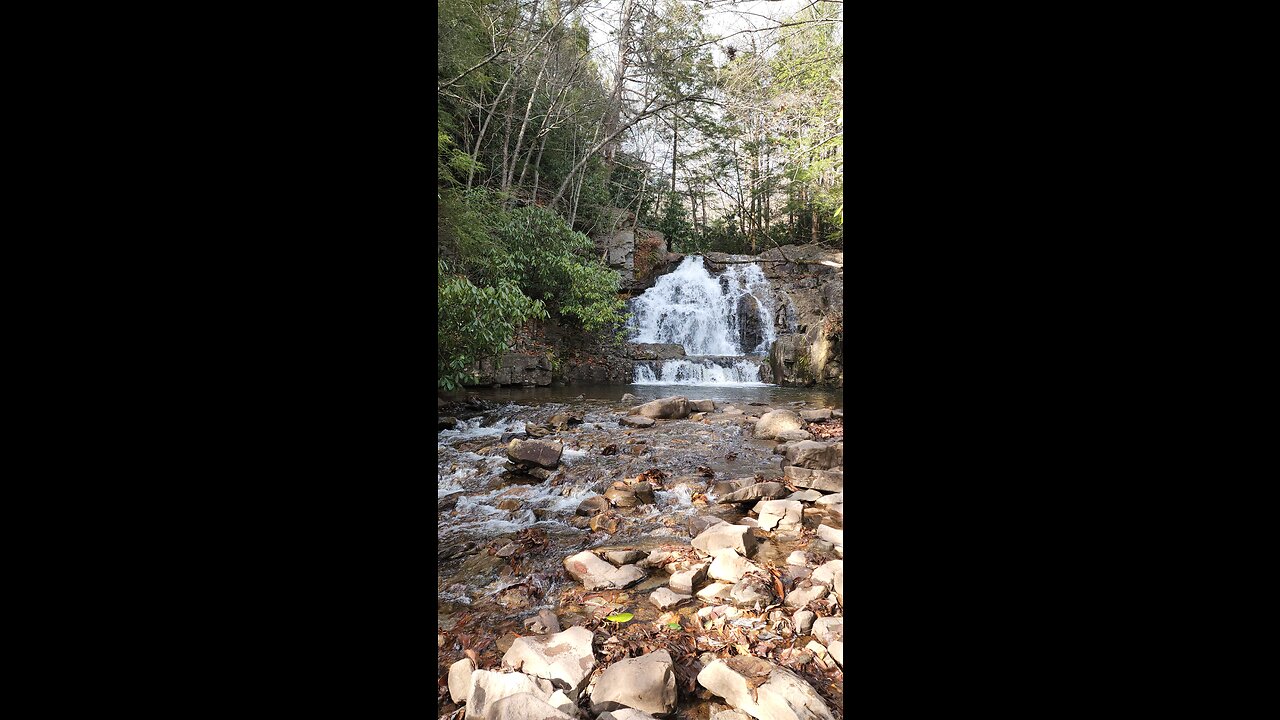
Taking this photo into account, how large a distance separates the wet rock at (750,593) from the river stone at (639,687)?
28.0 inches

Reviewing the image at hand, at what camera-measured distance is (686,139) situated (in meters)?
19.2

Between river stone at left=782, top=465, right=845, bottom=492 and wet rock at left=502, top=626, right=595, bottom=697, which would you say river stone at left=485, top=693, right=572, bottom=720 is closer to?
wet rock at left=502, top=626, right=595, bottom=697

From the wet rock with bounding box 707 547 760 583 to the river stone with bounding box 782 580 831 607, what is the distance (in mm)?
270

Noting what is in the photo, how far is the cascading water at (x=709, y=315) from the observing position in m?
13.7

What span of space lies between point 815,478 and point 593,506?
5.82 ft

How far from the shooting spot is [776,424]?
22.3ft

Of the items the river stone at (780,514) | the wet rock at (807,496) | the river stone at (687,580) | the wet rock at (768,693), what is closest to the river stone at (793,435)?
the wet rock at (807,496)

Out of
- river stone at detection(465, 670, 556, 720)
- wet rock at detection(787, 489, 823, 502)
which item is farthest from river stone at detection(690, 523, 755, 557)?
river stone at detection(465, 670, 556, 720)

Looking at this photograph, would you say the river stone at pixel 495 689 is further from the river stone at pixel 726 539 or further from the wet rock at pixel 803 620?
the river stone at pixel 726 539
